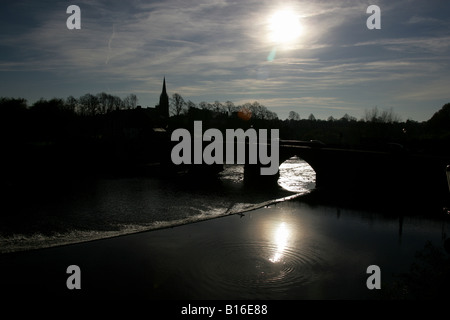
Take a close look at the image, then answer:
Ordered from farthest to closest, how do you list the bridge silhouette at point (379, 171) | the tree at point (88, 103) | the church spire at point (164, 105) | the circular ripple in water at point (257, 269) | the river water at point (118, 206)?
the church spire at point (164, 105)
the tree at point (88, 103)
the bridge silhouette at point (379, 171)
the river water at point (118, 206)
the circular ripple in water at point (257, 269)

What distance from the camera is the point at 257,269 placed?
45.1 feet

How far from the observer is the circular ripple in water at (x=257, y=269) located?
11955 mm

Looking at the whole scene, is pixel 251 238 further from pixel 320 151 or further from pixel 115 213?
pixel 320 151

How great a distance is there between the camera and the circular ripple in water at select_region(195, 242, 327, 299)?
11955 millimetres

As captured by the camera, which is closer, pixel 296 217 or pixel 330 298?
pixel 330 298

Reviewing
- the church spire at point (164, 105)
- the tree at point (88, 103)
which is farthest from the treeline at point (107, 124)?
the church spire at point (164, 105)

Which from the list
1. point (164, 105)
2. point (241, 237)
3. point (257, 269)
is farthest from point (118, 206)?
point (164, 105)

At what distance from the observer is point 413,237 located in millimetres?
19438

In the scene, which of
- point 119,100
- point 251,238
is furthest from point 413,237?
Answer: point 119,100

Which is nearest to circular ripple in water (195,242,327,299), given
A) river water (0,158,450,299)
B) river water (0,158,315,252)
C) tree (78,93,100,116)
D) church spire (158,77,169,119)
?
river water (0,158,450,299)

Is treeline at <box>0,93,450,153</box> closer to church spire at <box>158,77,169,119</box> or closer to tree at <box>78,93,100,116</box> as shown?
tree at <box>78,93,100,116</box>

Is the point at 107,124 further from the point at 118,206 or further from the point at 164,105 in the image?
the point at 118,206

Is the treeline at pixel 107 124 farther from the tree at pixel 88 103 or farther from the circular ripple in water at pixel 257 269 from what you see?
the circular ripple in water at pixel 257 269
